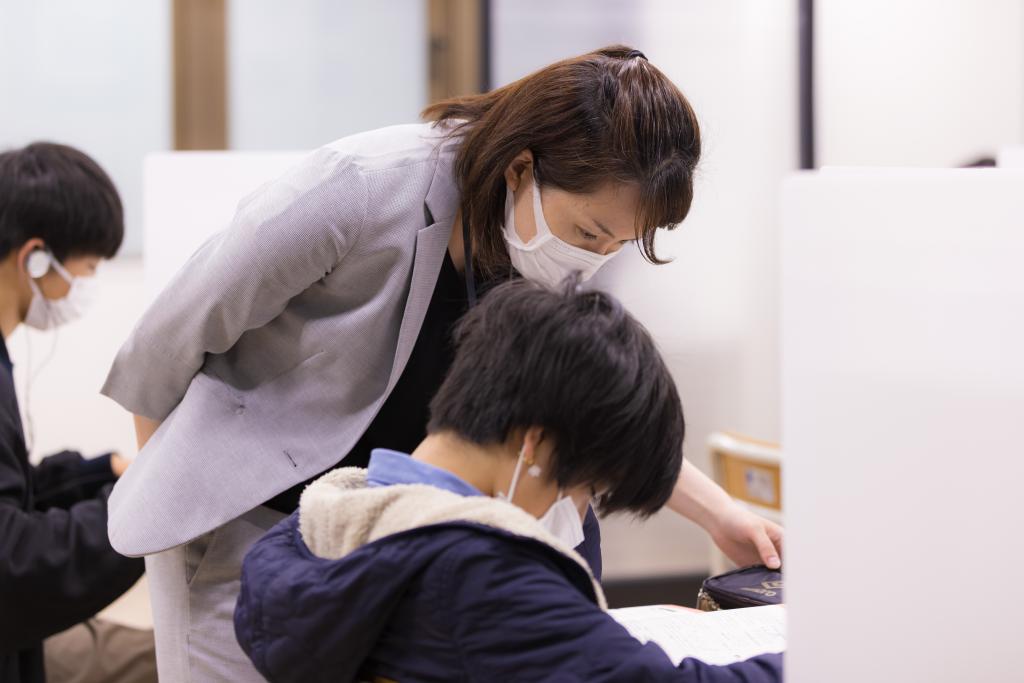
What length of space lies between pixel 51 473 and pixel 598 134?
4.42 feet

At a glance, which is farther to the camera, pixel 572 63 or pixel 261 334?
pixel 261 334

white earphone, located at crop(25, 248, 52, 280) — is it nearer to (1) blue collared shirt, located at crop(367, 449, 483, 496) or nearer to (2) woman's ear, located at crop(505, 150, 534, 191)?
(2) woman's ear, located at crop(505, 150, 534, 191)

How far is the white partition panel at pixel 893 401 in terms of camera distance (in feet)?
2.38

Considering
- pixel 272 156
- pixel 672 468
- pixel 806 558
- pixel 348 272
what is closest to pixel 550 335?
pixel 672 468

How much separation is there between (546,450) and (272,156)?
49.3 inches

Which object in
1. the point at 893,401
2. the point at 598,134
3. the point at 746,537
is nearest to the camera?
the point at 893,401

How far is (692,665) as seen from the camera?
33.3 inches

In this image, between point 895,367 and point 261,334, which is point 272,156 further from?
point 895,367

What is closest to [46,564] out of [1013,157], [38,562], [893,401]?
[38,562]

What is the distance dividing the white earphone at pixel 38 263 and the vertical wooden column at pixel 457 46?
5.22ft

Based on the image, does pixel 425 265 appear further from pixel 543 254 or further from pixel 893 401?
pixel 893 401

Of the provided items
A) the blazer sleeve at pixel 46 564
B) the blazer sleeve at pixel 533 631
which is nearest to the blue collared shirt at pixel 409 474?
the blazer sleeve at pixel 533 631

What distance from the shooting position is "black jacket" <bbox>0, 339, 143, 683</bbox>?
1.51 metres

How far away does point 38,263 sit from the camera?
1.73 metres
